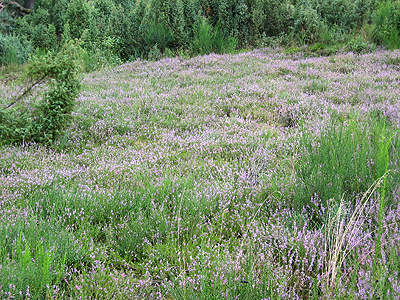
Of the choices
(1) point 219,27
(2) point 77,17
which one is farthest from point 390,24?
(2) point 77,17

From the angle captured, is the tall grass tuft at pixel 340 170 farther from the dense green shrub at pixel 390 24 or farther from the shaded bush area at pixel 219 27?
the shaded bush area at pixel 219 27

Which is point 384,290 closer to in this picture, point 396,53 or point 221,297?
point 221,297

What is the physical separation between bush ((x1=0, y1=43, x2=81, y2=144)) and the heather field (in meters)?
0.22

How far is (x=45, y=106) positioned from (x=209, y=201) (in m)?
3.24

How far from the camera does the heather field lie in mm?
2148

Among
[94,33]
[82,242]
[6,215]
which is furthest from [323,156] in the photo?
[94,33]

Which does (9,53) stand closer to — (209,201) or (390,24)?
(209,201)

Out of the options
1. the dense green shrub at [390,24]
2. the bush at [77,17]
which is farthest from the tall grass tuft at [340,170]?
the bush at [77,17]

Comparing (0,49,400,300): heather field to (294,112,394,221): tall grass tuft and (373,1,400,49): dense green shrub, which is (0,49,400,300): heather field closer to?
(294,112,394,221): tall grass tuft

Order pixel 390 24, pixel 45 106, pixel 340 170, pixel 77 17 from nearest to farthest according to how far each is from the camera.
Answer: pixel 340 170
pixel 45 106
pixel 390 24
pixel 77 17

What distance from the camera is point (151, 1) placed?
40.2ft

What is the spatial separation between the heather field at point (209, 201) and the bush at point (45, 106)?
218 mm

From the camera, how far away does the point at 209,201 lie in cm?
332

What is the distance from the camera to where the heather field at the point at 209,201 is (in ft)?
7.05
